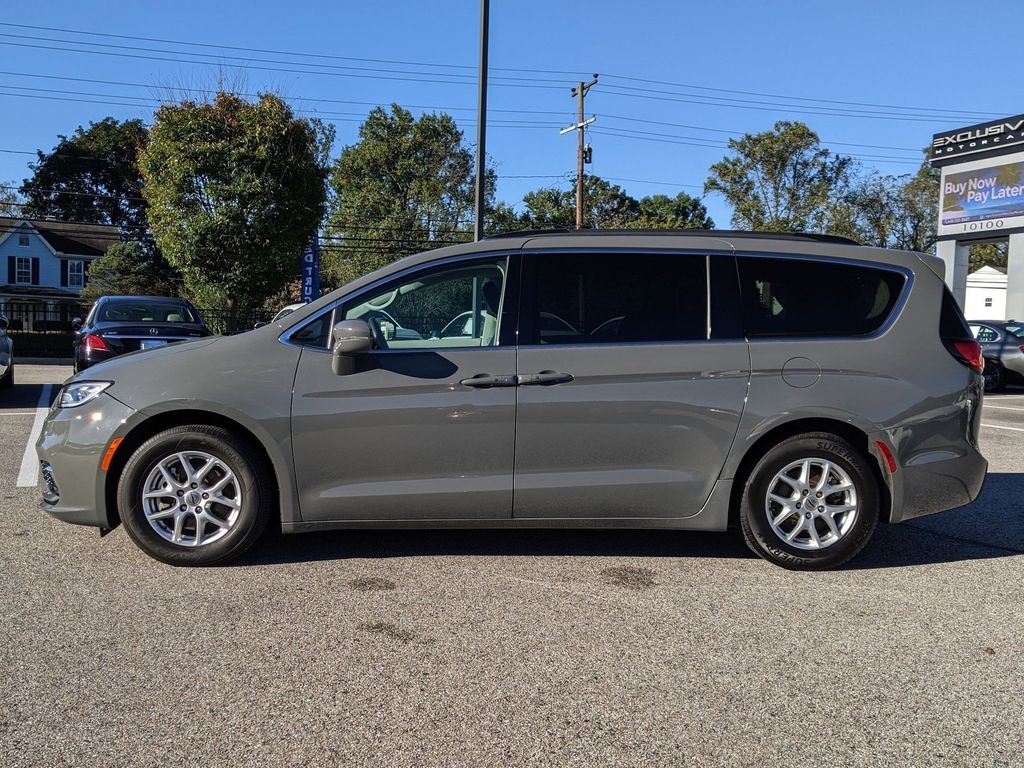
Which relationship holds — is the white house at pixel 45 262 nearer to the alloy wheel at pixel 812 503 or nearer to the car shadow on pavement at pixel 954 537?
the car shadow on pavement at pixel 954 537

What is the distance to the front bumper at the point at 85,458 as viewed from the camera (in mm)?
4484

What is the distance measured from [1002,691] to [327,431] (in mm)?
3208

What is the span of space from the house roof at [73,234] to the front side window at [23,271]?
1.80 meters

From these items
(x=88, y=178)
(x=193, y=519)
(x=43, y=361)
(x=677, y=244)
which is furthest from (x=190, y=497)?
(x=88, y=178)

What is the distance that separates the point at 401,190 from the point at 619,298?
40.3m

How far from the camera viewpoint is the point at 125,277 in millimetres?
44469

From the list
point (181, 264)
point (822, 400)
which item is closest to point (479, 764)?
point (822, 400)

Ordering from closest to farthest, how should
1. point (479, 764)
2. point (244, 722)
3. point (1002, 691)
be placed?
1. point (479, 764)
2. point (244, 722)
3. point (1002, 691)

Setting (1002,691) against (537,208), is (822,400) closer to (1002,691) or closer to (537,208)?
(1002,691)

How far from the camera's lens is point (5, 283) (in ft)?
181

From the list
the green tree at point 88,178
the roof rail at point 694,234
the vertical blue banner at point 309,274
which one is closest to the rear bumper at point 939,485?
the roof rail at point 694,234

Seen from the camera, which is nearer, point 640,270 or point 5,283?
point 640,270

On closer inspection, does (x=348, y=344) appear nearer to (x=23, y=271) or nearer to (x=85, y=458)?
(x=85, y=458)

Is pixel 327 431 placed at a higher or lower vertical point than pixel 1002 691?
higher
